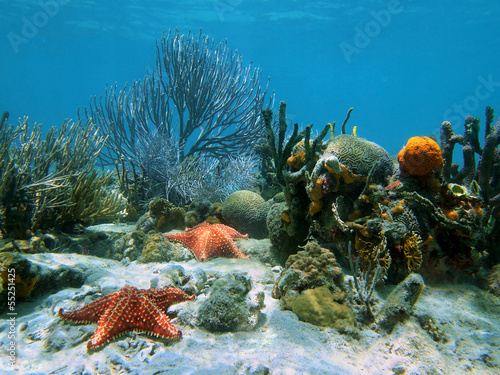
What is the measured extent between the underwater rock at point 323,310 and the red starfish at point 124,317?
1183 mm

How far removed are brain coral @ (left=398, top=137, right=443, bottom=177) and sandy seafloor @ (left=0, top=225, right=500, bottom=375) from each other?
1.49 meters

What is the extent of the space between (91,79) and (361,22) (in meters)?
93.4

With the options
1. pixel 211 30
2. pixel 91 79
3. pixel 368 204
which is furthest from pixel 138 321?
pixel 91 79

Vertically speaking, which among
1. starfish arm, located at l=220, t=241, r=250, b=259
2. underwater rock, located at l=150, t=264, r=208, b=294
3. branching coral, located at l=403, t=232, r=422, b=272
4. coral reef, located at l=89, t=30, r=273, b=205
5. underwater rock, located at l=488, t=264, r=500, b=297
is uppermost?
coral reef, located at l=89, t=30, r=273, b=205

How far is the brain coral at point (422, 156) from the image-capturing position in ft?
10.2

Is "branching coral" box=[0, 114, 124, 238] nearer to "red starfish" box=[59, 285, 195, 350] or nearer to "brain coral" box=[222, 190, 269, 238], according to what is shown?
"red starfish" box=[59, 285, 195, 350]

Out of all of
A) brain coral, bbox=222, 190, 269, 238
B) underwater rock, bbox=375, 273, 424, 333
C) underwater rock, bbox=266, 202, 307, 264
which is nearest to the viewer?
underwater rock, bbox=375, 273, 424, 333

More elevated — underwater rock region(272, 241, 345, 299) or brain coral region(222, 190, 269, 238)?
brain coral region(222, 190, 269, 238)

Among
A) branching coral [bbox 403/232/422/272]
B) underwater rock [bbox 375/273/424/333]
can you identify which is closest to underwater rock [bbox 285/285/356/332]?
underwater rock [bbox 375/273/424/333]

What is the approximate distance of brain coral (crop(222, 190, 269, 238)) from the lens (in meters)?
5.23

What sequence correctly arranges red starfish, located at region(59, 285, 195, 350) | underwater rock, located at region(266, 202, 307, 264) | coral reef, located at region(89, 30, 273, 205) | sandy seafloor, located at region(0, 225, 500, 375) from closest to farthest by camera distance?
sandy seafloor, located at region(0, 225, 500, 375) < red starfish, located at region(59, 285, 195, 350) < underwater rock, located at region(266, 202, 307, 264) < coral reef, located at region(89, 30, 273, 205)

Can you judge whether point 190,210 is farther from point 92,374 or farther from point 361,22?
point 361,22

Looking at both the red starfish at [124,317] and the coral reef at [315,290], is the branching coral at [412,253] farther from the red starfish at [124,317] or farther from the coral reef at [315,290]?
the red starfish at [124,317]

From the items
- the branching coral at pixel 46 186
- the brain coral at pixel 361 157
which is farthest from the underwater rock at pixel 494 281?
the branching coral at pixel 46 186
